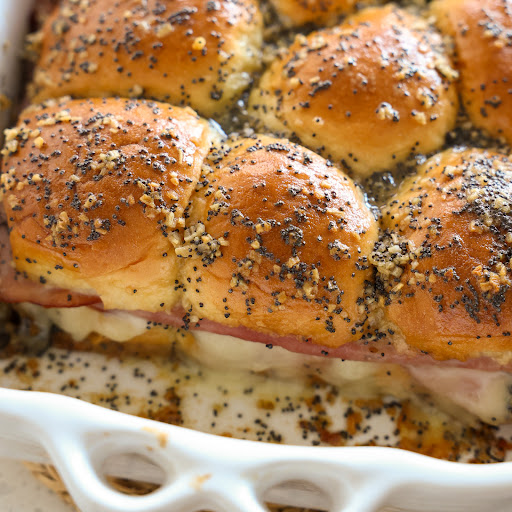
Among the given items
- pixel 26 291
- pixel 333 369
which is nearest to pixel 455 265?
pixel 333 369

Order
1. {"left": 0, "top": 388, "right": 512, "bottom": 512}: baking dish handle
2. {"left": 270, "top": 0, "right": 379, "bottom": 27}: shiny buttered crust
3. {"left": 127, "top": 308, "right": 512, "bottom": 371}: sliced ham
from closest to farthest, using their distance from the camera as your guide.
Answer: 1. {"left": 0, "top": 388, "right": 512, "bottom": 512}: baking dish handle
2. {"left": 127, "top": 308, "right": 512, "bottom": 371}: sliced ham
3. {"left": 270, "top": 0, "right": 379, "bottom": 27}: shiny buttered crust

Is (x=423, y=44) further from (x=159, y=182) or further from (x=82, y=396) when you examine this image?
(x=82, y=396)

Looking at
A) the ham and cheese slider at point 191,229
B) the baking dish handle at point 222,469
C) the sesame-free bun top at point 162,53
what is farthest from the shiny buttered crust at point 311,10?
the baking dish handle at point 222,469

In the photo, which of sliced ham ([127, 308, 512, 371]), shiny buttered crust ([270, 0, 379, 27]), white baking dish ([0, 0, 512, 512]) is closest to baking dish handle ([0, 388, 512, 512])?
white baking dish ([0, 0, 512, 512])

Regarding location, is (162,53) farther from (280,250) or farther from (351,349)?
(351,349)

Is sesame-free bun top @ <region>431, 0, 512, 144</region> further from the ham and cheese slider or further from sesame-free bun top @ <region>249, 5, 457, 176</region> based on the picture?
the ham and cheese slider

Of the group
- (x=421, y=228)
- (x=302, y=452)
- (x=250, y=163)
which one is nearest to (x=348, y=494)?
(x=302, y=452)
